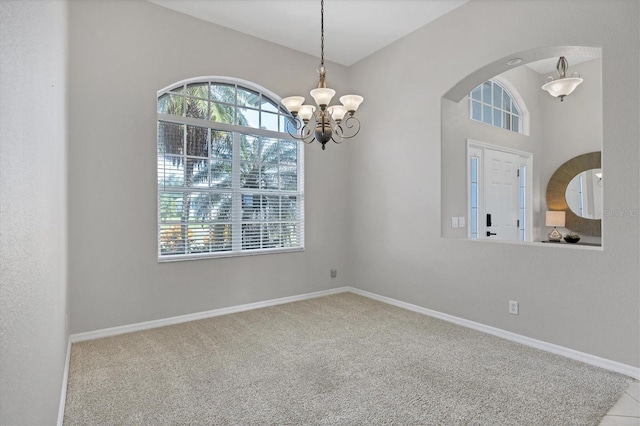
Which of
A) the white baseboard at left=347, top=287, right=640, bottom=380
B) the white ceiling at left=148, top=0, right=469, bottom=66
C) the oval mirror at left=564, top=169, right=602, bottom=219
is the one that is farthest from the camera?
the oval mirror at left=564, top=169, right=602, bottom=219

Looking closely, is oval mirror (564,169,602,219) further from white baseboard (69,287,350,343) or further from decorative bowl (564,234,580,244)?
white baseboard (69,287,350,343)

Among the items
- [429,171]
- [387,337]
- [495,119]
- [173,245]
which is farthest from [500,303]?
[173,245]

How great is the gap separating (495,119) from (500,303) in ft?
9.24

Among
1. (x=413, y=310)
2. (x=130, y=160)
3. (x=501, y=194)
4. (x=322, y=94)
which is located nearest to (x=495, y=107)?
(x=501, y=194)

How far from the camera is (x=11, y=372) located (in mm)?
852

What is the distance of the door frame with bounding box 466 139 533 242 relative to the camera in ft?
14.3

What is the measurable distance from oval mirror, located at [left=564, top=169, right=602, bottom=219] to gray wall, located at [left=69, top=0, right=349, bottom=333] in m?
4.80

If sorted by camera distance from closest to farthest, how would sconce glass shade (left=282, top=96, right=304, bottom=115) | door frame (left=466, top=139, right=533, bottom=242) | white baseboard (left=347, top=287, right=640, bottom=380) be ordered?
white baseboard (left=347, top=287, right=640, bottom=380) < sconce glass shade (left=282, top=96, right=304, bottom=115) < door frame (left=466, top=139, right=533, bottom=242)

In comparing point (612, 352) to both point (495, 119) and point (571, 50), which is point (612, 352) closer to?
point (571, 50)

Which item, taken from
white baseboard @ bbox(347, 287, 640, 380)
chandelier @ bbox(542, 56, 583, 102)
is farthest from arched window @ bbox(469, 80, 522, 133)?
white baseboard @ bbox(347, 287, 640, 380)

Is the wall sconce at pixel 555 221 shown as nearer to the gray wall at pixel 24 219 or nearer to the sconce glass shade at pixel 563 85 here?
the sconce glass shade at pixel 563 85

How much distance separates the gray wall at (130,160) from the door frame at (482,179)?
9.05ft

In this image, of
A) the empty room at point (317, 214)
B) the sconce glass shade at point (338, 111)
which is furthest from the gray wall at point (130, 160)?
the sconce glass shade at point (338, 111)

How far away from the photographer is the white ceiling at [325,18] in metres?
3.60
